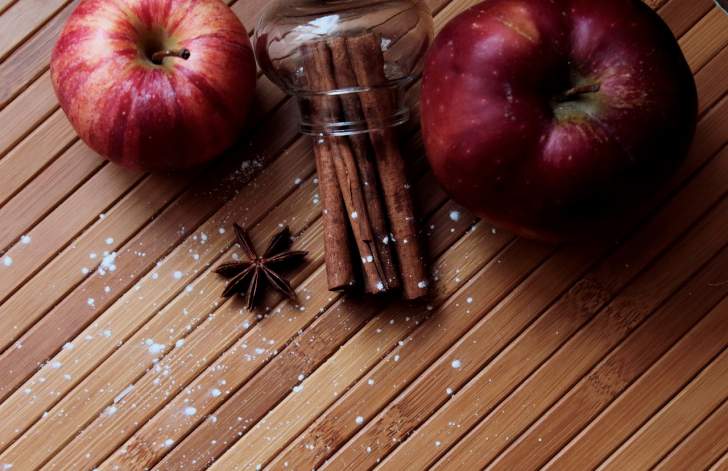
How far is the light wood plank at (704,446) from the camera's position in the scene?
39.1 inches

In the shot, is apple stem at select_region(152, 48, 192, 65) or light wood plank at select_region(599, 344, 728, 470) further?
light wood plank at select_region(599, 344, 728, 470)

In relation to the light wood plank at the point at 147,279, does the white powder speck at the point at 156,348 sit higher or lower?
lower

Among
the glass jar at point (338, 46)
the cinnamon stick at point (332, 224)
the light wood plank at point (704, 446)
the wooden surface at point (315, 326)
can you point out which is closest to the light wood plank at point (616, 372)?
the wooden surface at point (315, 326)

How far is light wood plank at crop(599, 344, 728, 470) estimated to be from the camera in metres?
0.99

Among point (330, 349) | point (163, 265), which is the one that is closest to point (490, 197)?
point (330, 349)

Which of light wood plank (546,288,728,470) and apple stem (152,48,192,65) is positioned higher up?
apple stem (152,48,192,65)

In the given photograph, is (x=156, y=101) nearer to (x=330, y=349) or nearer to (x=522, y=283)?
(x=330, y=349)

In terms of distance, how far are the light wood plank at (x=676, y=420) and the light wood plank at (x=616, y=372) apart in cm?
4

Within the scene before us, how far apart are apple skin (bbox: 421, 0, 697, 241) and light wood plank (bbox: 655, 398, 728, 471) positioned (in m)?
0.36

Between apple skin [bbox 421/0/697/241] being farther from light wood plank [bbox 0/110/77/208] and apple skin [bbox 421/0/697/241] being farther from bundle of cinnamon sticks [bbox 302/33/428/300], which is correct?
light wood plank [bbox 0/110/77/208]

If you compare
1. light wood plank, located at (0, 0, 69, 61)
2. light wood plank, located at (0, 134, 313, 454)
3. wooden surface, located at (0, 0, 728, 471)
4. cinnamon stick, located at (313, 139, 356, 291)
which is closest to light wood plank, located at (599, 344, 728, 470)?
wooden surface, located at (0, 0, 728, 471)

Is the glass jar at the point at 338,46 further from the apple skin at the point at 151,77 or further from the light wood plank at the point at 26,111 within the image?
the light wood plank at the point at 26,111

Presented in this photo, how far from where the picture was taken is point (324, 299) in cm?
101

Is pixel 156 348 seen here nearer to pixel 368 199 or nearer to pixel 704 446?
pixel 368 199
